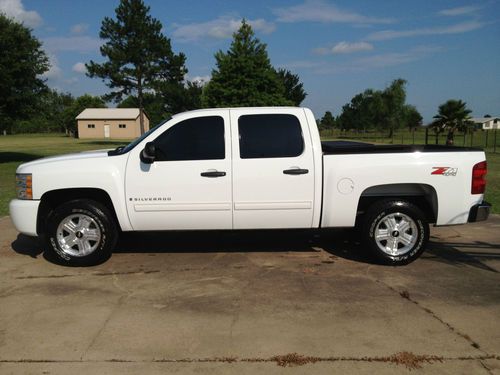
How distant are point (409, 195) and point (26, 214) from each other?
182 inches

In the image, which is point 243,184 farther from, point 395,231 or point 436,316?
point 436,316

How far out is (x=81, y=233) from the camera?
18.9 ft

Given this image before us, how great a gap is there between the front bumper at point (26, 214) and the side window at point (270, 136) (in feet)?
8.36

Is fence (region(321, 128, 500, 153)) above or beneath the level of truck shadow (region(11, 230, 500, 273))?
above

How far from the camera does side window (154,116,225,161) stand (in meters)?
5.56

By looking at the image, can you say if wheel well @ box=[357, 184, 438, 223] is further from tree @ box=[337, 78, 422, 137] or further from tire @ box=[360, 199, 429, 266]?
tree @ box=[337, 78, 422, 137]

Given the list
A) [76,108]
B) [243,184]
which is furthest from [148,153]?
[76,108]

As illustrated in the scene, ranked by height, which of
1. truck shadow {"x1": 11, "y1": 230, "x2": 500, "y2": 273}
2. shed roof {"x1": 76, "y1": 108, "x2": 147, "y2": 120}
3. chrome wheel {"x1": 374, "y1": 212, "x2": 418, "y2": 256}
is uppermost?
shed roof {"x1": 76, "y1": 108, "x2": 147, "y2": 120}

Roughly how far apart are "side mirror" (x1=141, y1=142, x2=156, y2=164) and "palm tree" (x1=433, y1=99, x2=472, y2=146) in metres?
Result: 37.1

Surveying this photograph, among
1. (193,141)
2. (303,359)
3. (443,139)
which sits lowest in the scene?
(303,359)

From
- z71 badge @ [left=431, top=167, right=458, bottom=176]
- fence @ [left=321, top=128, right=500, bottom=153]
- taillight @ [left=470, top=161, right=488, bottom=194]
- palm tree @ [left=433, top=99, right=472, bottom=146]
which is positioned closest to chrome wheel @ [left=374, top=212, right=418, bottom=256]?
z71 badge @ [left=431, top=167, right=458, bottom=176]

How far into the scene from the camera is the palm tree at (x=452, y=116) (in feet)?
126

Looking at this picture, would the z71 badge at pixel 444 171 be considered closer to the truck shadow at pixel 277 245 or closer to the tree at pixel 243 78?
the truck shadow at pixel 277 245

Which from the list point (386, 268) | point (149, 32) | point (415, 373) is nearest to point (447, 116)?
point (149, 32)
